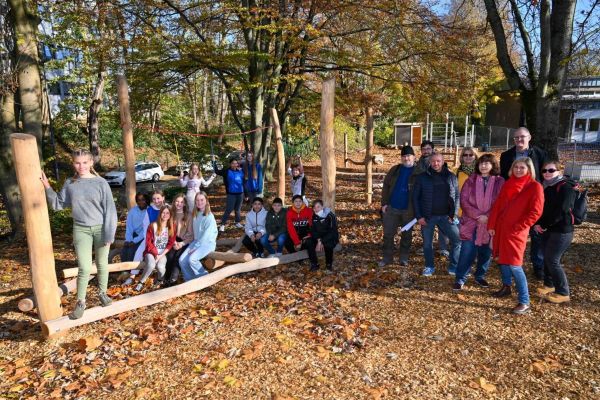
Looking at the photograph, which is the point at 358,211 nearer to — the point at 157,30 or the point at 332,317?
the point at 332,317

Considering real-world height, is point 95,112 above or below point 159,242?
above

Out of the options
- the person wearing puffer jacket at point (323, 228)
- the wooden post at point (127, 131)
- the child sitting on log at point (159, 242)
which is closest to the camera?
the child sitting on log at point (159, 242)

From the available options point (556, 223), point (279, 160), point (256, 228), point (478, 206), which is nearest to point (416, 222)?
point (478, 206)

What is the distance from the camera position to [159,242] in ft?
20.0

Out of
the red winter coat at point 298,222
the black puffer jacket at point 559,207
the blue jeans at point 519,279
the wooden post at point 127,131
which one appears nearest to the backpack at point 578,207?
the black puffer jacket at point 559,207

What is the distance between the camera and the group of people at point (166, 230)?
4508 mm

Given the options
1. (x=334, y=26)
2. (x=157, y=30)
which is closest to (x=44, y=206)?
(x=157, y=30)

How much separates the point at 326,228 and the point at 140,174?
17.4 metres

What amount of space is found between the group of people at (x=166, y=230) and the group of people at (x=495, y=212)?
1.23 m

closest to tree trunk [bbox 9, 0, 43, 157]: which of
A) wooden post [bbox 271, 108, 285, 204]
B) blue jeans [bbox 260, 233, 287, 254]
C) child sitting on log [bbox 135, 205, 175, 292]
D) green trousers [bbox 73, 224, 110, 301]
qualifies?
child sitting on log [bbox 135, 205, 175, 292]

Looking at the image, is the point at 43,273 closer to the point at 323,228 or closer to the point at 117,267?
the point at 117,267

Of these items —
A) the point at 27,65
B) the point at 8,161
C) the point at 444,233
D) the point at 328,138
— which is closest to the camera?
the point at 444,233

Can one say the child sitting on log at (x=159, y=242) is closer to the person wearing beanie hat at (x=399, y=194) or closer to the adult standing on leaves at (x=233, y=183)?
the adult standing on leaves at (x=233, y=183)

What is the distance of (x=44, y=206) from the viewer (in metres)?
4.48
